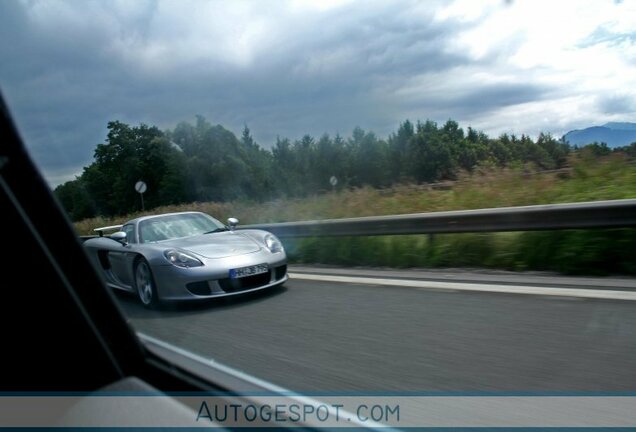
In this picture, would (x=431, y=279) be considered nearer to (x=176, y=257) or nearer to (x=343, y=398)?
(x=176, y=257)

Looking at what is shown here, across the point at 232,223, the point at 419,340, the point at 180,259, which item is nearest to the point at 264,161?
the point at 232,223

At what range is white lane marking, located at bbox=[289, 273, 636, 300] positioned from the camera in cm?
466

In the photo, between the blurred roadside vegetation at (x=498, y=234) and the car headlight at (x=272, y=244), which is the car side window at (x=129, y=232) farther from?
the car headlight at (x=272, y=244)

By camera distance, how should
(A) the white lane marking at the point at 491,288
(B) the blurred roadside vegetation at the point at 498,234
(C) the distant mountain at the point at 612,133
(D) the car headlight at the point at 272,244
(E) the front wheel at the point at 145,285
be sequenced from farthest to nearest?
(D) the car headlight at the point at 272,244
(B) the blurred roadside vegetation at the point at 498,234
(E) the front wheel at the point at 145,285
(C) the distant mountain at the point at 612,133
(A) the white lane marking at the point at 491,288

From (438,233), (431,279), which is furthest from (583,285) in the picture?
(438,233)

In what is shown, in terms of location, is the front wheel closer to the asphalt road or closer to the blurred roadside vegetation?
the asphalt road

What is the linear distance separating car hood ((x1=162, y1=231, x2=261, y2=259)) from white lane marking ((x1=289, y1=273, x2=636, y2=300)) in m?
1.29

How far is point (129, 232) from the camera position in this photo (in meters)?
6.86

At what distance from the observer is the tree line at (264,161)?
4785 mm

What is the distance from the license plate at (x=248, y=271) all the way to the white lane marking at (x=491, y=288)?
4.24 feet
